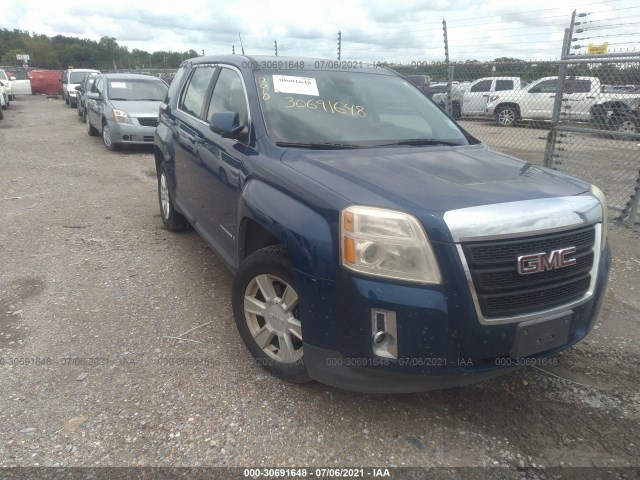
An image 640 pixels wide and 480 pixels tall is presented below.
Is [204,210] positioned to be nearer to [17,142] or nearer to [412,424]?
[412,424]

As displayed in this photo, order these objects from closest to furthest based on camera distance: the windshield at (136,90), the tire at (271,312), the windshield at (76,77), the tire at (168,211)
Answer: the tire at (271,312) → the tire at (168,211) → the windshield at (136,90) → the windshield at (76,77)

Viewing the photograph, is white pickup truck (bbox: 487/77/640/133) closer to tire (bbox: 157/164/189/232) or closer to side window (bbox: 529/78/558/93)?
side window (bbox: 529/78/558/93)

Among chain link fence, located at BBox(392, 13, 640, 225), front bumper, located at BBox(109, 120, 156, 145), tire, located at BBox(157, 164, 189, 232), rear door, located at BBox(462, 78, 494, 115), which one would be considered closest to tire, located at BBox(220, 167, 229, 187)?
tire, located at BBox(157, 164, 189, 232)

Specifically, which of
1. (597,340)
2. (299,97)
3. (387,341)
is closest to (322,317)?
(387,341)

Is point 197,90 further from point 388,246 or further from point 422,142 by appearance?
point 388,246

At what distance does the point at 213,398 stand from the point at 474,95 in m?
9.70

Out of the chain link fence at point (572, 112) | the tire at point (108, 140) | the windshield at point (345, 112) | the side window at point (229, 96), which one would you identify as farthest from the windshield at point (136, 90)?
the windshield at point (345, 112)

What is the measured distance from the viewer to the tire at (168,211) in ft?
17.2

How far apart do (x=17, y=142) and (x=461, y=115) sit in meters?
10.4

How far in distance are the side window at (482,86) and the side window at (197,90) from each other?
7.57 m

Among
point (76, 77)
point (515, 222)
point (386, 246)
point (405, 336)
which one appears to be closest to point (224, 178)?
point (386, 246)

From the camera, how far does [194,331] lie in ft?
11.4

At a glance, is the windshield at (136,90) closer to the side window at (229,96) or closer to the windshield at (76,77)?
the side window at (229,96)

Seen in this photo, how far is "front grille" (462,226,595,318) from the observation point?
217 cm
